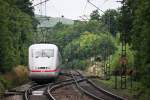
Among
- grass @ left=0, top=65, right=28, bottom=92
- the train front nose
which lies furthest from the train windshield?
grass @ left=0, top=65, right=28, bottom=92

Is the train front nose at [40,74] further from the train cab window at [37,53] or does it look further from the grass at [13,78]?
the train cab window at [37,53]

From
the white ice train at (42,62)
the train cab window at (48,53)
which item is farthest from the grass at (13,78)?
the train cab window at (48,53)

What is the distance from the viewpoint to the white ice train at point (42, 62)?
3919 cm

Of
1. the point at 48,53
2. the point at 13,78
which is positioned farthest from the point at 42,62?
the point at 13,78

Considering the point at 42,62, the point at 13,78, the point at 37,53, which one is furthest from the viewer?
the point at 37,53

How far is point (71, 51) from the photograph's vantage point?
356ft

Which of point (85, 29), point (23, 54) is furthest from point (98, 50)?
point (23, 54)

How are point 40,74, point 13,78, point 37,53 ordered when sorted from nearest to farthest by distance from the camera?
point 13,78
point 40,74
point 37,53

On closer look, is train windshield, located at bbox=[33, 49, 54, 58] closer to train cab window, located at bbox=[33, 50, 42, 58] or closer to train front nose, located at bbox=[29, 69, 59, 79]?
train cab window, located at bbox=[33, 50, 42, 58]

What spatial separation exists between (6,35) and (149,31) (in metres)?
14.6

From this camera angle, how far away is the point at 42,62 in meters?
39.5

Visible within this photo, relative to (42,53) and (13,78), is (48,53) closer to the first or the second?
(42,53)

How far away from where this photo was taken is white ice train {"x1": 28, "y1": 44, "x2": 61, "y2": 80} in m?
39.2

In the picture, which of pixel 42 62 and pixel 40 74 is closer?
pixel 40 74
